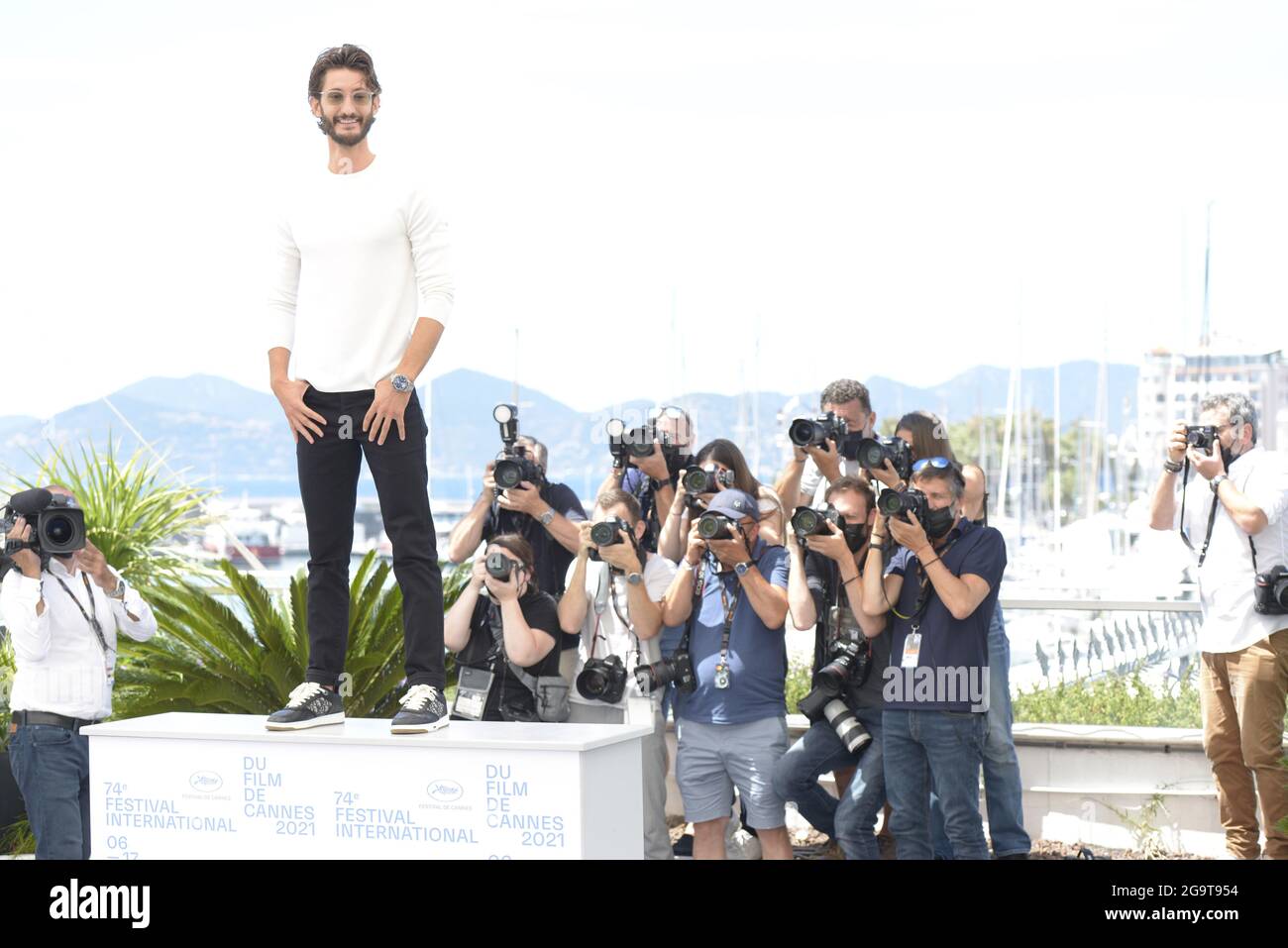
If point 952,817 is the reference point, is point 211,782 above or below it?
above

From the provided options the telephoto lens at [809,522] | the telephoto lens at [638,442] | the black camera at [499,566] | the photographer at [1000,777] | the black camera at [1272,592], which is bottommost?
the photographer at [1000,777]

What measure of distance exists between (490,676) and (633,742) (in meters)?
1.01

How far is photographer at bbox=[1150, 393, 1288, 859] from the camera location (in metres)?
6.32

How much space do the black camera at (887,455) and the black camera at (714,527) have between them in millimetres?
595

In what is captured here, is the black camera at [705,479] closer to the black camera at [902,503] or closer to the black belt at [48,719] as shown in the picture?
the black camera at [902,503]

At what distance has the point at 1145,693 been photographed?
7539mm

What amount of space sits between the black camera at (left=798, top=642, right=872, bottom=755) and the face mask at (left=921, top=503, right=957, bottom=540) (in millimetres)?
588

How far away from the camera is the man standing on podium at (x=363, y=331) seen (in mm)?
4926

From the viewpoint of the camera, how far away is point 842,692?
6348mm

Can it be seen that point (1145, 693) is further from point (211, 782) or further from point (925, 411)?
point (211, 782)

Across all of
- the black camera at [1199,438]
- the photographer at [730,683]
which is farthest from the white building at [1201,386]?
the photographer at [730,683]

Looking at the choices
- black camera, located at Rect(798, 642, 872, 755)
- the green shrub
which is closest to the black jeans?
black camera, located at Rect(798, 642, 872, 755)

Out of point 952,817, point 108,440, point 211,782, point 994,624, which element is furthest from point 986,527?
point 108,440

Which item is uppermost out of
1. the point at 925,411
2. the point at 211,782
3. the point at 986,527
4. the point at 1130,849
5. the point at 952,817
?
the point at 925,411
